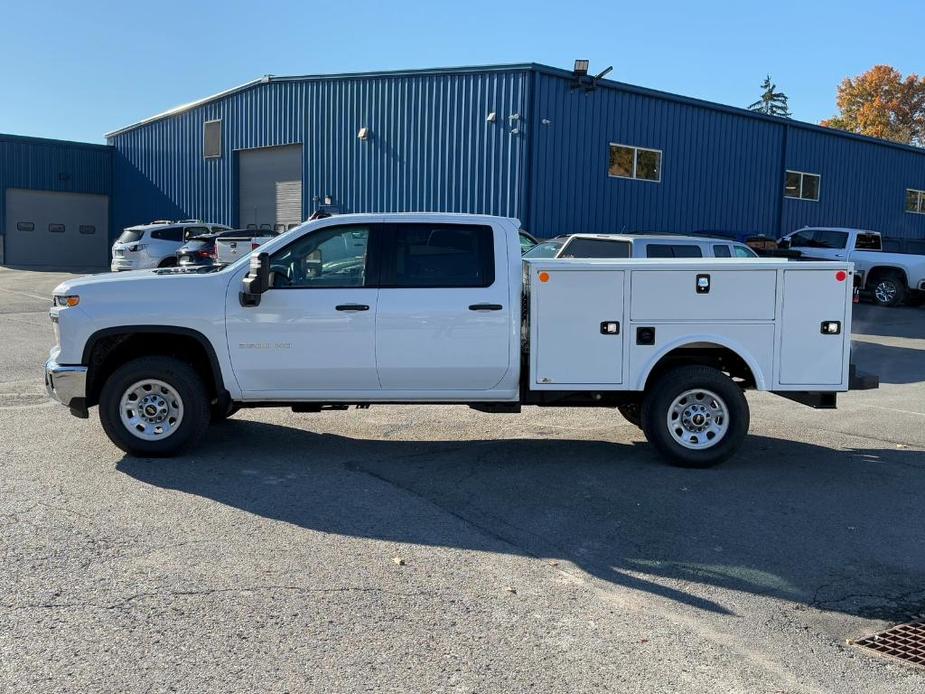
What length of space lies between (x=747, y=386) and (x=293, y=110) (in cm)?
2293

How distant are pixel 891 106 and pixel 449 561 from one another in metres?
68.1

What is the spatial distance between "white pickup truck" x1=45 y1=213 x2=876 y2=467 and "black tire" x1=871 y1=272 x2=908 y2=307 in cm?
1616

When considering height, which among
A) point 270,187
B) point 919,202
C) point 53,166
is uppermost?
point 53,166

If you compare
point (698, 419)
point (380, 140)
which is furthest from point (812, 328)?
A: point (380, 140)

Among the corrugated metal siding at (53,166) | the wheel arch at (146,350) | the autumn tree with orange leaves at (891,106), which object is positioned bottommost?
the wheel arch at (146,350)

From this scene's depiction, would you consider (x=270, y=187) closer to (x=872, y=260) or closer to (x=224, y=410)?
(x=872, y=260)

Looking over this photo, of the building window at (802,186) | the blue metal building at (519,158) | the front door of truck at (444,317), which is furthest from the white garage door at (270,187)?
the front door of truck at (444,317)

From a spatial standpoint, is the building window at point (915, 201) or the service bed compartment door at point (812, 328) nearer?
the service bed compartment door at point (812, 328)

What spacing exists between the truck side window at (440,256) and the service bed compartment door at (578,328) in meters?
0.47

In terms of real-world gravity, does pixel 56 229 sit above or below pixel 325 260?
above

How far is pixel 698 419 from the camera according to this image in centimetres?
742

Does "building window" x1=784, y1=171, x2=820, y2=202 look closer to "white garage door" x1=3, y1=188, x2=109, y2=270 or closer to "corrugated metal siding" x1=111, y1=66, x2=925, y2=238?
"corrugated metal siding" x1=111, y1=66, x2=925, y2=238

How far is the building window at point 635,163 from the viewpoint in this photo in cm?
2411

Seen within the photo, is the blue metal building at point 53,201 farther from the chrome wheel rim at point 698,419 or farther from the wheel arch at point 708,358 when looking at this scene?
the chrome wheel rim at point 698,419
